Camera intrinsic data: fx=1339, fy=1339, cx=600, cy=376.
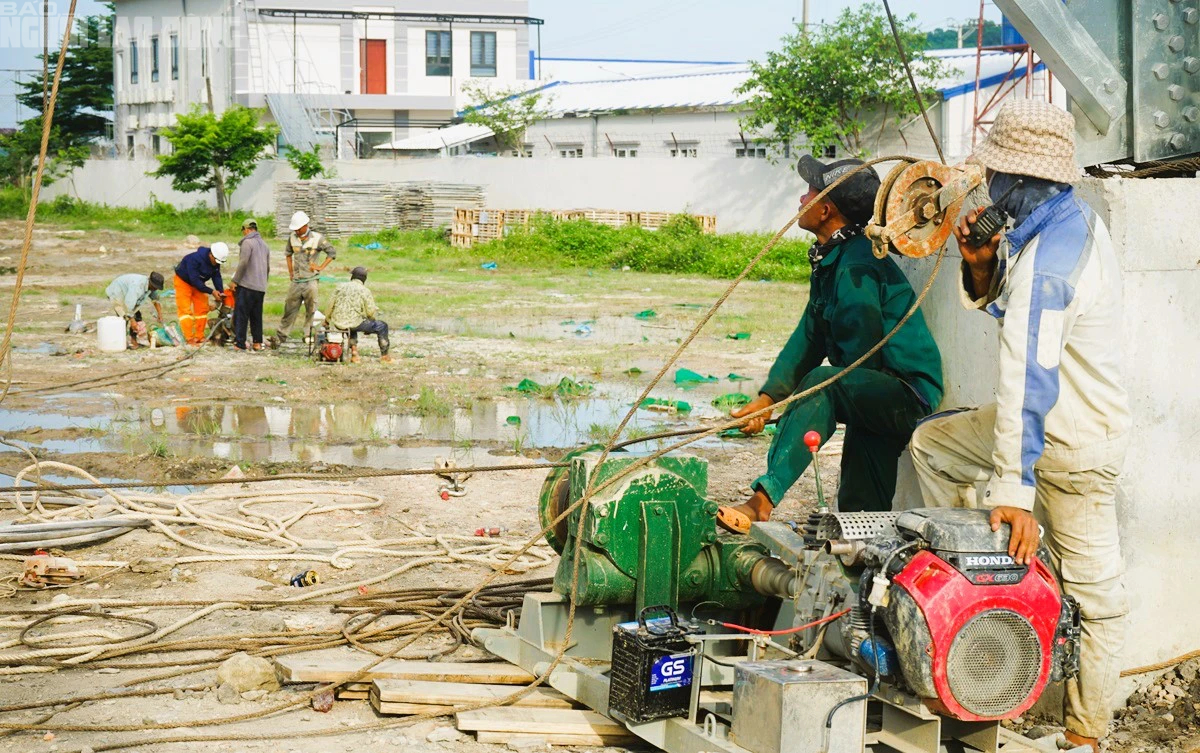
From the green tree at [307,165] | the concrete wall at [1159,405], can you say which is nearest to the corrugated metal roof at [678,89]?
the green tree at [307,165]

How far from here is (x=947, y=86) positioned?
31734 mm

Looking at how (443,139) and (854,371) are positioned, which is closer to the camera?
(854,371)

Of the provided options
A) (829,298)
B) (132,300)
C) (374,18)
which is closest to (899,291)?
(829,298)

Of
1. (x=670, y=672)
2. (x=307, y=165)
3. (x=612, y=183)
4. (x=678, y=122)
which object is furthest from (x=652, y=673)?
(x=307, y=165)

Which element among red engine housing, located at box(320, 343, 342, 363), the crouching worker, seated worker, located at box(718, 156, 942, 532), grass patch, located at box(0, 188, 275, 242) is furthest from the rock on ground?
grass patch, located at box(0, 188, 275, 242)

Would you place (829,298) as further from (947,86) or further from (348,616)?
(947,86)

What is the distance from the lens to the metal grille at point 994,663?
3855mm

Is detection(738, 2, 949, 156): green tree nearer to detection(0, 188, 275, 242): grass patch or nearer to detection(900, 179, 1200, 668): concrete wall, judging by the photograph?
detection(0, 188, 275, 242): grass patch

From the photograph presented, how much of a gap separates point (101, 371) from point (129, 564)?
8657 mm

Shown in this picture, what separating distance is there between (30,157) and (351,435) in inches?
1807

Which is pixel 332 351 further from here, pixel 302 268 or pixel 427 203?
pixel 427 203

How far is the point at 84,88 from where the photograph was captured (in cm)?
5631

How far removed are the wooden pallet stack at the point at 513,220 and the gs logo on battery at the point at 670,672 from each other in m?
28.1

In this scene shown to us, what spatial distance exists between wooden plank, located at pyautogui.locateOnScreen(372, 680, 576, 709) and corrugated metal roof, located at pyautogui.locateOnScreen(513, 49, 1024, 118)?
2910 centimetres
